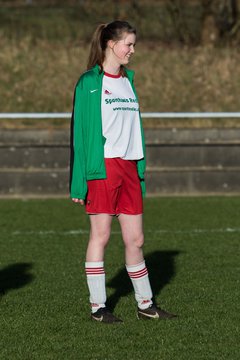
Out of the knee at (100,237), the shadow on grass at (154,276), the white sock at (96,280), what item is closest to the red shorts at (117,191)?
the knee at (100,237)

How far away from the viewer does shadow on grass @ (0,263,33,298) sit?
330 inches

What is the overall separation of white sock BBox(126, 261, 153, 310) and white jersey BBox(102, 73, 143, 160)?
0.70m

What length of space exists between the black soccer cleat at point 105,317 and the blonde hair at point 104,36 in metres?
1.49

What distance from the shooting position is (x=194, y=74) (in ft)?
60.7

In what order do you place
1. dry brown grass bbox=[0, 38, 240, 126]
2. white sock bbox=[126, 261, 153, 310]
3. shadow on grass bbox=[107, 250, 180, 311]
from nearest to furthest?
white sock bbox=[126, 261, 153, 310]
shadow on grass bbox=[107, 250, 180, 311]
dry brown grass bbox=[0, 38, 240, 126]

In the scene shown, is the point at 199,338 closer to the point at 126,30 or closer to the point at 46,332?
the point at 46,332

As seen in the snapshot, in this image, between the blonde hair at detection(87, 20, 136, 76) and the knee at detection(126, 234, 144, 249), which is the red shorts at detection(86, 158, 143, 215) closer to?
the knee at detection(126, 234, 144, 249)

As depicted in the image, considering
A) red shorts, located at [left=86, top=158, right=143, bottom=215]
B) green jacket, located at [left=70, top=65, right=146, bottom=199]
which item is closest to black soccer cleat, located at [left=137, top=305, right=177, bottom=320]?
red shorts, located at [left=86, top=158, right=143, bottom=215]

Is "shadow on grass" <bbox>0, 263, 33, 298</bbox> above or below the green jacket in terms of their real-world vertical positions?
below

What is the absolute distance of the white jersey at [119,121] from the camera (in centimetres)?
679

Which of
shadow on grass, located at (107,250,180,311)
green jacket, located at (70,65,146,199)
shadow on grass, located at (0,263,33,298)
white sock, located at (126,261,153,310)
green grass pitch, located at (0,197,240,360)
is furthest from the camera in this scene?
shadow on grass, located at (0,263,33,298)

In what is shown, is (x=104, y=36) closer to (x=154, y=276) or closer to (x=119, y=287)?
(x=119, y=287)

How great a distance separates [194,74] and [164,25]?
3942mm

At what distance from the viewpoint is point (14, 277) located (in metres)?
8.91
